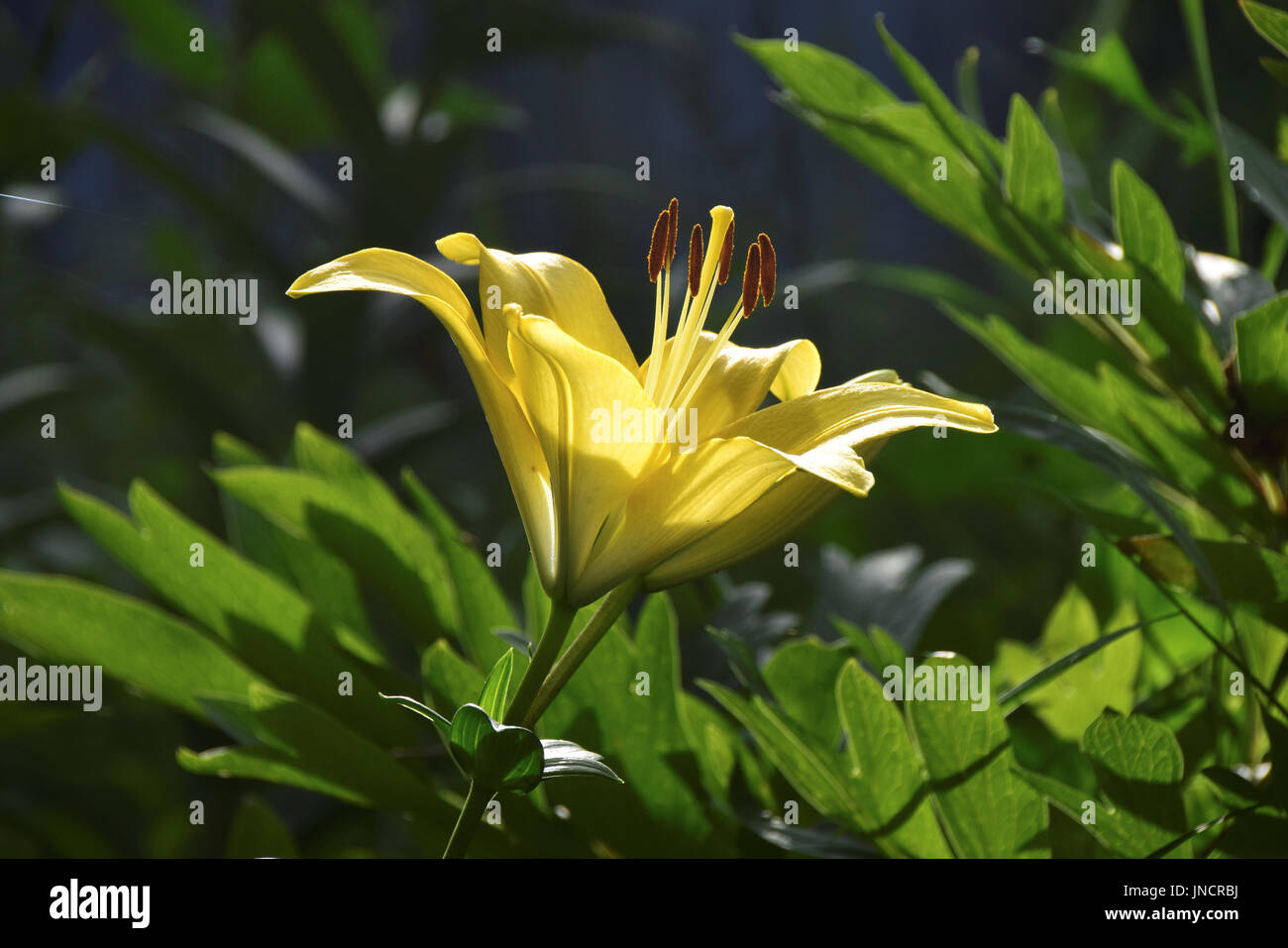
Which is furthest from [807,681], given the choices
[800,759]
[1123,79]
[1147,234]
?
[1123,79]

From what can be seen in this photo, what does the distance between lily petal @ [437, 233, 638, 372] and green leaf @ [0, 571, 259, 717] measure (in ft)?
0.42

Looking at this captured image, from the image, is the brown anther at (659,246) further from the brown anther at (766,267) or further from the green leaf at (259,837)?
the green leaf at (259,837)

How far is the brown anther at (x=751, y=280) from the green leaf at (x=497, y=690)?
8 centimetres

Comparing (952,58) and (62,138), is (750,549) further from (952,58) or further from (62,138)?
(952,58)

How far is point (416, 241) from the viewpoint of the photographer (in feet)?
2.10

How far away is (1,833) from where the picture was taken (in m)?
0.42

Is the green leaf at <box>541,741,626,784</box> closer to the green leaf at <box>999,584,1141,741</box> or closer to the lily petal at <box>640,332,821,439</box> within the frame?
the lily petal at <box>640,332,821,439</box>

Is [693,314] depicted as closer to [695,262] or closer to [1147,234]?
[695,262]

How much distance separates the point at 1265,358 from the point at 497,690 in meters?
0.19

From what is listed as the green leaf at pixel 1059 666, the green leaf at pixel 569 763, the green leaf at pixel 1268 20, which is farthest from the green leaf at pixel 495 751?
the green leaf at pixel 1268 20

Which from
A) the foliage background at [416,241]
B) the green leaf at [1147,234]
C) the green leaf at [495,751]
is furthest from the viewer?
the foliage background at [416,241]

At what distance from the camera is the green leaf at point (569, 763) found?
0.15 metres

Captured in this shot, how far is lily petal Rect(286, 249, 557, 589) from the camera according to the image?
16cm
